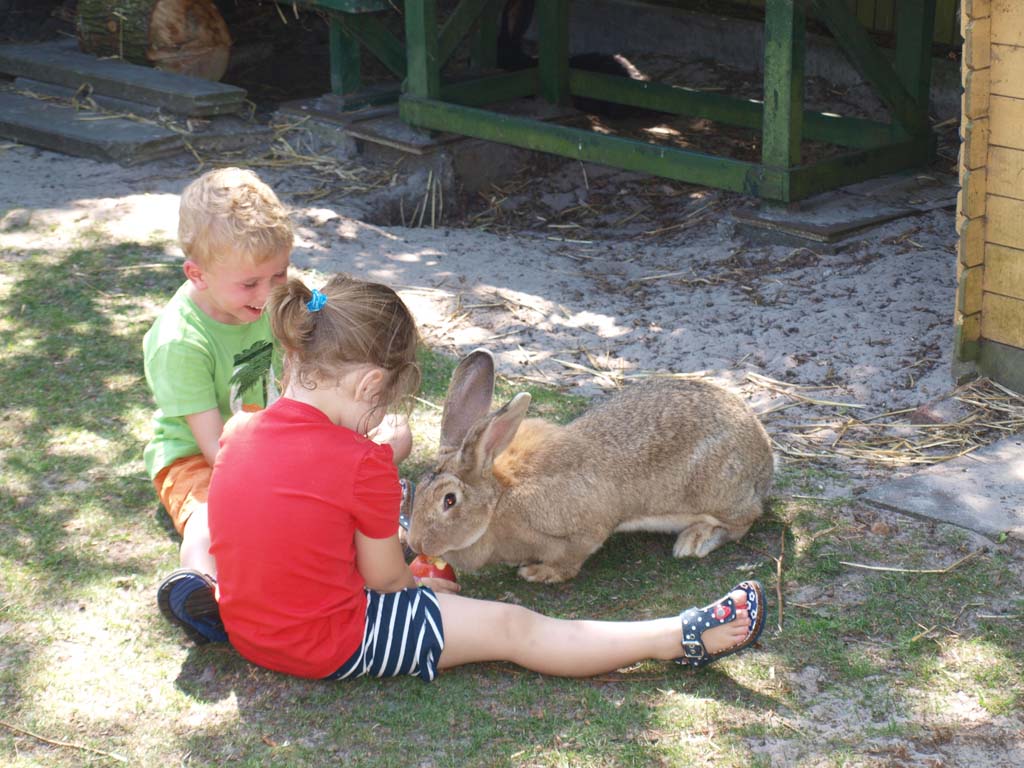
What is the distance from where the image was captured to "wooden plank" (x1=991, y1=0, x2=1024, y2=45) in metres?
4.51

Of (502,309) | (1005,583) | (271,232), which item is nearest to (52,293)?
(502,309)

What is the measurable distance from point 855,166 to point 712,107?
138 centimetres

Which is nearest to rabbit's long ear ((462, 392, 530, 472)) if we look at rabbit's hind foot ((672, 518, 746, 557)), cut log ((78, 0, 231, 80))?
rabbit's hind foot ((672, 518, 746, 557))

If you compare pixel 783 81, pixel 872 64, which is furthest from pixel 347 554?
pixel 872 64

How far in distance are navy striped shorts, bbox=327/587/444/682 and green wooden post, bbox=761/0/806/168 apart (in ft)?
13.6

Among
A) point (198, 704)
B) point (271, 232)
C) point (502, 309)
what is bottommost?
point (198, 704)

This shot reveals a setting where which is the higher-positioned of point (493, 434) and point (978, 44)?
point (978, 44)

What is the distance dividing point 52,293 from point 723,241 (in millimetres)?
3527

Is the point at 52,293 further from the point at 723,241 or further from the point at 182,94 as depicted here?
the point at 723,241

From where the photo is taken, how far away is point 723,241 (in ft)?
23.0

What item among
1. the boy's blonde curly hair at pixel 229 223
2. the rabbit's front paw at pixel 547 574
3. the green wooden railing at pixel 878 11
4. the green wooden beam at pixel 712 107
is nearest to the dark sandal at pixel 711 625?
the rabbit's front paw at pixel 547 574

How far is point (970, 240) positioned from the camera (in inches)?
190

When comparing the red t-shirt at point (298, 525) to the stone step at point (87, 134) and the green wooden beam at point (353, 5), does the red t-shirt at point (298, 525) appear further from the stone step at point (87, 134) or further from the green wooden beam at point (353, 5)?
the green wooden beam at point (353, 5)

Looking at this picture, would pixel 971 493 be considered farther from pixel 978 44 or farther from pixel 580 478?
pixel 978 44
